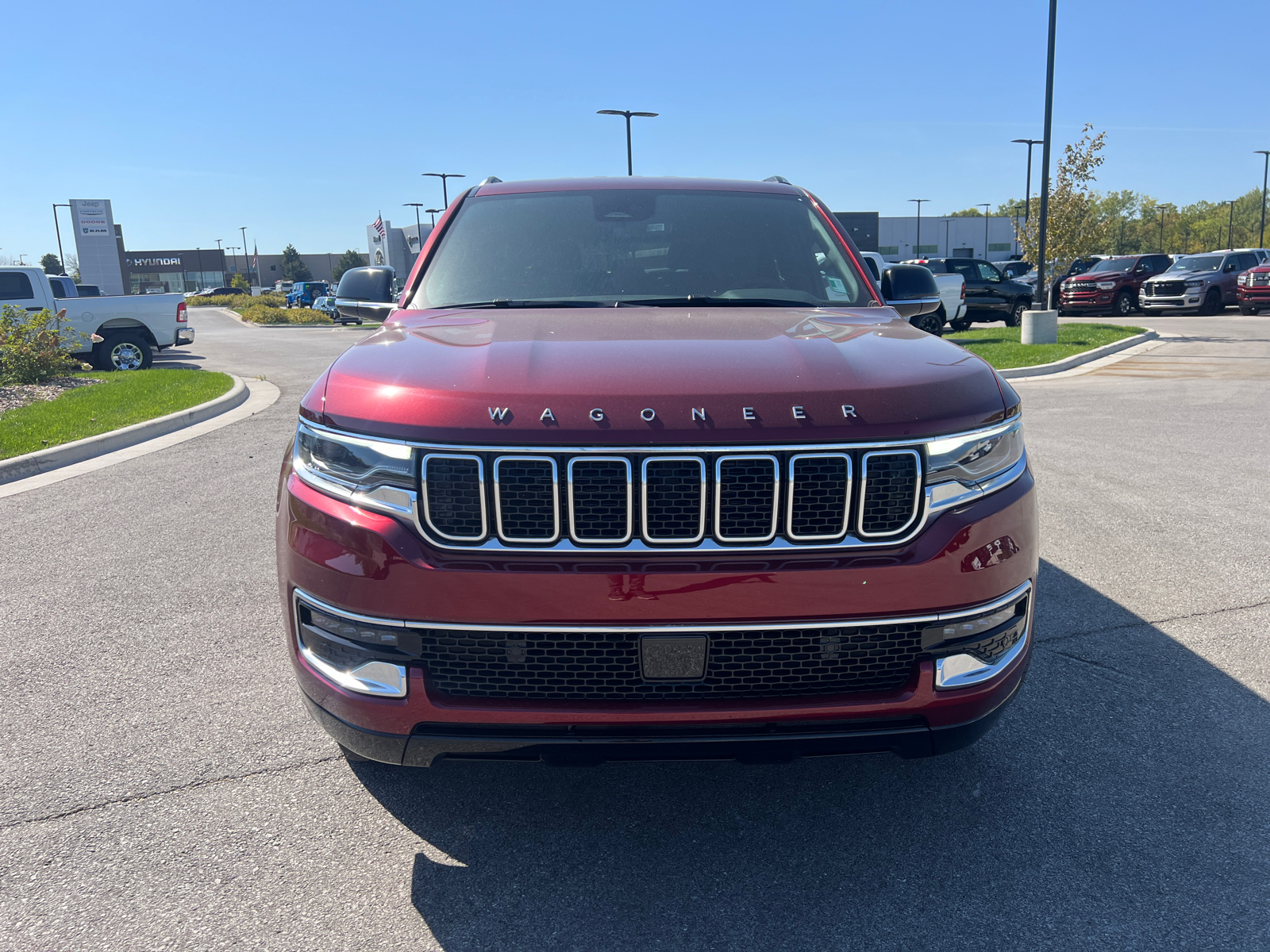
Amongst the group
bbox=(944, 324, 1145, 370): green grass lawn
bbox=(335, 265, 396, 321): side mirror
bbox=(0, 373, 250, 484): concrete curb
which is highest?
bbox=(335, 265, 396, 321): side mirror

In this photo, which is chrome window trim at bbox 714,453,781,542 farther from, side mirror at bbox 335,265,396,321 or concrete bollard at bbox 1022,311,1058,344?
concrete bollard at bbox 1022,311,1058,344

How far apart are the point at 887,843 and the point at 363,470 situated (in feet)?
5.70

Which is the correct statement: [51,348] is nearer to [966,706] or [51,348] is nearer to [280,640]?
[280,640]

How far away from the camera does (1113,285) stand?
99.6 feet

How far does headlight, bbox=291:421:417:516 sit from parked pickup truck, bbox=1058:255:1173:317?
32.3 meters

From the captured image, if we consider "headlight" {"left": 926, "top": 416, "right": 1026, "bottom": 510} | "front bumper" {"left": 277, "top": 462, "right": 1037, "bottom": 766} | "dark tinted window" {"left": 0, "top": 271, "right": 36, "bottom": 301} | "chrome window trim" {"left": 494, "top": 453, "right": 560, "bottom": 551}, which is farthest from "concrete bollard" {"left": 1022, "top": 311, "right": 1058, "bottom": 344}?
"dark tinted window" {"left": 0, "top": 271, "right": 36, "bottom": 301}

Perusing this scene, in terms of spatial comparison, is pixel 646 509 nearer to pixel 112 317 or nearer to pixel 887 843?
pixel 887 843

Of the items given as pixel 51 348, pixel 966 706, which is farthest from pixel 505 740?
pixel 51 348

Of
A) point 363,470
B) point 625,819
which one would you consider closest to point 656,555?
point 363,470

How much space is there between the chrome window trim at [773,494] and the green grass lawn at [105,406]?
321 inches

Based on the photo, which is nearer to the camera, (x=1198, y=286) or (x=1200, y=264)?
(x=1198, y=286)

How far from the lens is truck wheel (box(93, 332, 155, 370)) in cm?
1814

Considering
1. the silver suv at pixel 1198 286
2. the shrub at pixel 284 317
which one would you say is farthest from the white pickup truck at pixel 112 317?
the shrub at pixel 284 317

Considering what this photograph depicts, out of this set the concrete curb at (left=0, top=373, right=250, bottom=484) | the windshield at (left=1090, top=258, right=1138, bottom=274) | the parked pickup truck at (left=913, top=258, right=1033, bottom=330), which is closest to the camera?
the concrete curb at (left=0, top=373, right=250, bottom=484)
